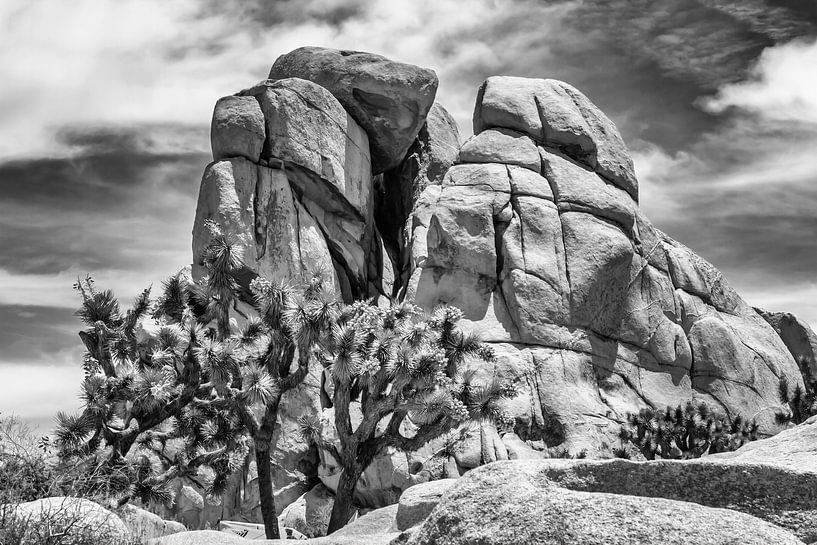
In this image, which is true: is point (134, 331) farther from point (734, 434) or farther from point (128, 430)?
point (734, 434)

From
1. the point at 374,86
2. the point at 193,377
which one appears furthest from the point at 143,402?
the point at 374,86

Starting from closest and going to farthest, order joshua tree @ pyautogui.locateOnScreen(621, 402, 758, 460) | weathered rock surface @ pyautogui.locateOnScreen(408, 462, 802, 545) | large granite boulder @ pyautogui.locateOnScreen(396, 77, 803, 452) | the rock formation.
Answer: weathered rock surface @ pyautogui.locateOnScreen(408, 462, 802, 545), joshua tree @ pyautogui.locateOnScreen(621, 402, 758, 460), the rock formation, large granite boulder @ pyautogui.locateOnScreen(396, 77, 803, 452)

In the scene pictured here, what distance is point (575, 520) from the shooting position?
18.3ft

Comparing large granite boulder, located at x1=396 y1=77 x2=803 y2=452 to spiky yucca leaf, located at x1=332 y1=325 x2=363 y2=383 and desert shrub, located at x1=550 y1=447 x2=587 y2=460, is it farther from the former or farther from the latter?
spiky yucca leaf, located at x1=332 y1=325 x2=363 y2=383

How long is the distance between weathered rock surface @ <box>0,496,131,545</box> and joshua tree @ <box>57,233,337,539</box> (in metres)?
11.6

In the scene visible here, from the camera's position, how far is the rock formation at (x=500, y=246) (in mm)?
36375

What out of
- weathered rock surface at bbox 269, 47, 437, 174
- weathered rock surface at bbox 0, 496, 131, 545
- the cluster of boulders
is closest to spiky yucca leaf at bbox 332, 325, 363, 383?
weathered rock surface at bbox 0, 496, 131, 545

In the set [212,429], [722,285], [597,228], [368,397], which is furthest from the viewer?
[722,285]

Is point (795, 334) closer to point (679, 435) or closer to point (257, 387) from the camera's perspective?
point (679, 435)

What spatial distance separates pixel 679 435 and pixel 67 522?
25.7 m

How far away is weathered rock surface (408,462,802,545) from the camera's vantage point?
214 inches

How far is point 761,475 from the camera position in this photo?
6.44 meters

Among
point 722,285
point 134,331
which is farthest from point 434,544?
point 722,285

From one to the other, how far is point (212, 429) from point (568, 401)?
1560 cm
